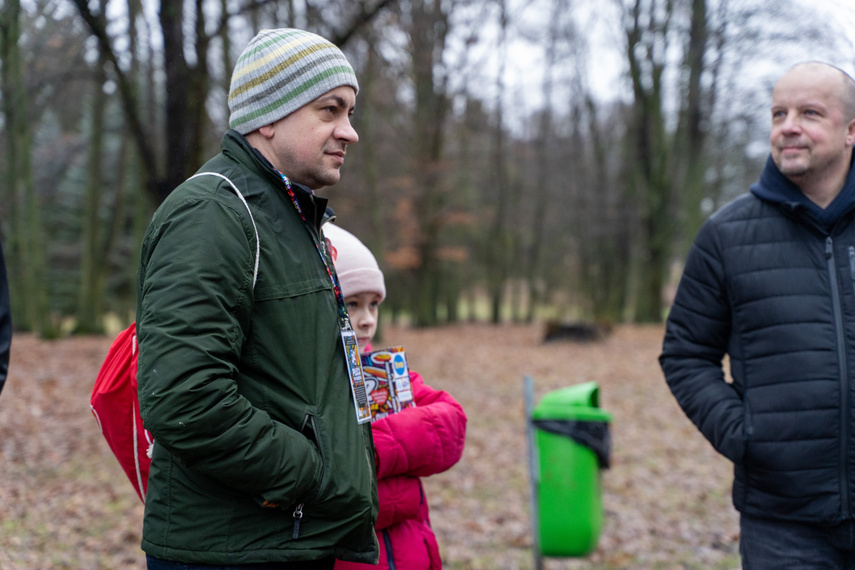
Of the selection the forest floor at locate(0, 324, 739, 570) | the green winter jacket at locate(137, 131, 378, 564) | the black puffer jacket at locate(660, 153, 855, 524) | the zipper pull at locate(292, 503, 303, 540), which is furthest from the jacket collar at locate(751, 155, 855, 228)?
the forest floor at locate(0, 324, 739, 570)

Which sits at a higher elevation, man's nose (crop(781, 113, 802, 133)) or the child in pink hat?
man's nose (crop(781, 113, 802, 133))

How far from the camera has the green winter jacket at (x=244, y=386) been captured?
1.58 meters

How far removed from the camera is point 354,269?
257 cm

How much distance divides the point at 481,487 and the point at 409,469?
4.52m

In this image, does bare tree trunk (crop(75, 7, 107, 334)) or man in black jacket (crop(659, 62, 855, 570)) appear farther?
bare tree trunk (crop(75, 7, 107, 334))

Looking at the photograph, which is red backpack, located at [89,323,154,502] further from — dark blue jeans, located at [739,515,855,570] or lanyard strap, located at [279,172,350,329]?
dark blue jeans, located at [739,515,855,570]

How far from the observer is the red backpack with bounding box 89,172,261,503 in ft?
6.50

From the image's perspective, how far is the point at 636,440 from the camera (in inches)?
329

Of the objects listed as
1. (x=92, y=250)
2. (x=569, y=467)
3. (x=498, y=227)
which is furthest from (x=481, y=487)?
(x=498, y=227)

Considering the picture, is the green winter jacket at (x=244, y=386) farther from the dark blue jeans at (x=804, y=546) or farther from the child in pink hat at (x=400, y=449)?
the dark blue jeans at (x=804, y=546)

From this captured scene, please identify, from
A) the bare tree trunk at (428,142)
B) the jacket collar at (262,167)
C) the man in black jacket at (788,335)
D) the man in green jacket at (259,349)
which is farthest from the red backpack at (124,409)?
the bare tree trunk at (428,142)

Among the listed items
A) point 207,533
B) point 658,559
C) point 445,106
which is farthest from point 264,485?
point 445,106

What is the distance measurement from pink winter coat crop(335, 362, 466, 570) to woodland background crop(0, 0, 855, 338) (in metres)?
3.22

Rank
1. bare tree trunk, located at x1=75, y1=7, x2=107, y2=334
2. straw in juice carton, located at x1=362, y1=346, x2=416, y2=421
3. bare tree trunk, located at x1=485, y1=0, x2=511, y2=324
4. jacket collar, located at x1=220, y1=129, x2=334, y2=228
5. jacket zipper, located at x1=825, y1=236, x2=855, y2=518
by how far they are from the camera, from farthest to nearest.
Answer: bare tree trunk, located at x1=485, y1=0, x2=511, y2=324 < bare tree trunk, located at x1=75, y1=7, x2=107, y2=334 < straw in juice carton, located at x1=362, y1=346, x2=416, y2=421 < jacket zipper, located at x1=825, y1=236, x2=855, y2=518 < jacket collar, located at x1=220, y1=129, x2=334, y2=228
